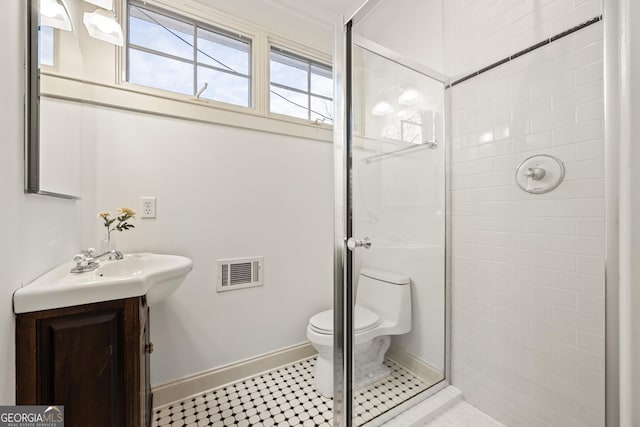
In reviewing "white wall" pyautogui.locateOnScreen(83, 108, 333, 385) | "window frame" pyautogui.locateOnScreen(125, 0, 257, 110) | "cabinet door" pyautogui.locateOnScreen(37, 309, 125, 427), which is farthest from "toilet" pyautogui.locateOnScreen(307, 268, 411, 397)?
"window frame" pyautogui.locateOnScreen(125, 0, 257, 110)

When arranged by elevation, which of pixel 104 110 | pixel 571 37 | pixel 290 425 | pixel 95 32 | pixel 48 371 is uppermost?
pixel 95 32

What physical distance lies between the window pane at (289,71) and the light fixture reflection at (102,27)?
2.99 feet

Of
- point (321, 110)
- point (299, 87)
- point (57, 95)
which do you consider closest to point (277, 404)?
point (57, 95)

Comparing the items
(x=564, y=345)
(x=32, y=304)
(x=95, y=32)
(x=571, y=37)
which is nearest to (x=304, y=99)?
(x=95, y=32)

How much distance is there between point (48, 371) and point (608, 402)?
4.66ft

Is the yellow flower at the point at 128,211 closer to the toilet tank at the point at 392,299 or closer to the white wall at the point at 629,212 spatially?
the toilet tank at the point at 392,299

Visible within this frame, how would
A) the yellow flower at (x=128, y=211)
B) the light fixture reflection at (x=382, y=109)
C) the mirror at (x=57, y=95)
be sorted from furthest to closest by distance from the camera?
the light fixture reflection at (x=382, y=109), the yellow flower at (x=128, y=211), the mirror at (x=57, y=95)

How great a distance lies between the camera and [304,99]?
81.4 inches

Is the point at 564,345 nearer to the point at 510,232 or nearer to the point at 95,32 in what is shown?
the point at 510,232

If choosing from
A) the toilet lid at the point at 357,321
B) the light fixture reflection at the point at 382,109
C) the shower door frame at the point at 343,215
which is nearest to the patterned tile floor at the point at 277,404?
the shower door frame at the point at 343,215

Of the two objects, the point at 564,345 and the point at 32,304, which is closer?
the point at 32,304

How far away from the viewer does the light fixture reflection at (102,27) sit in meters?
1.23

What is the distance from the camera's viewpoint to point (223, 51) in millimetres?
1792

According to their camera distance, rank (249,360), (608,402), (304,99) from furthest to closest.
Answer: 1. (304,99)
2. (249,360)
3. (608,402)
